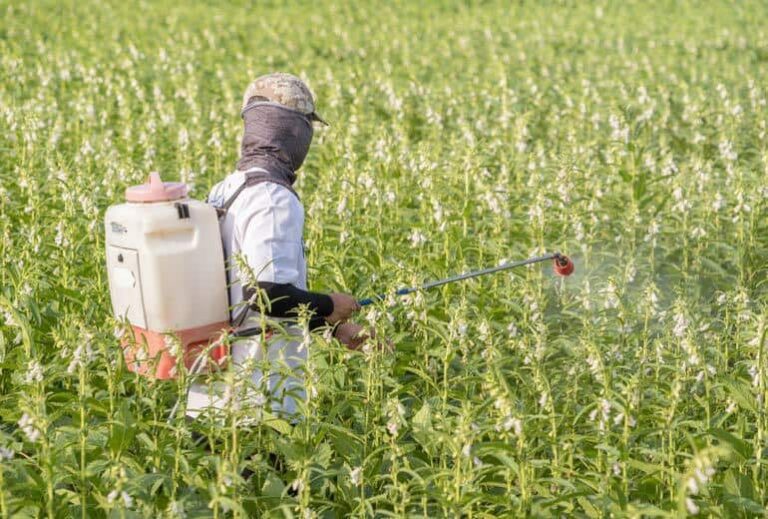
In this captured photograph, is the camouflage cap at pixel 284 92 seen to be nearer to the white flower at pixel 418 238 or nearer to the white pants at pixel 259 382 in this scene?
the white pants at pixel 259 382

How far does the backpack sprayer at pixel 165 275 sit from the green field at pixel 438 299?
8.2 inches

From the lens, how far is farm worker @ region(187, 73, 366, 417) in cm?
462

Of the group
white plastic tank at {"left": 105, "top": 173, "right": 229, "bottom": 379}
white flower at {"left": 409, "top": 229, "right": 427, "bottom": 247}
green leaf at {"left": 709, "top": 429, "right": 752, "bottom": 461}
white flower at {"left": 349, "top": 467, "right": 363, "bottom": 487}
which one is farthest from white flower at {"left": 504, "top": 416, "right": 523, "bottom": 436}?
white flower at {"left": 409, "top": 229, "right": 427, "bottom": 247}

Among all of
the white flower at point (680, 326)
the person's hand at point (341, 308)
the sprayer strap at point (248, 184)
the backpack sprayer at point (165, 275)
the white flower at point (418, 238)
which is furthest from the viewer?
the white flower at point (418, 238)

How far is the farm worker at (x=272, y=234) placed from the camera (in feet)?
15.1

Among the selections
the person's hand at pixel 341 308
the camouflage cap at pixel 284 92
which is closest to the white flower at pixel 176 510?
the person's hand at pixel 341 308

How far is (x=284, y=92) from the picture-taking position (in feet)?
15.9

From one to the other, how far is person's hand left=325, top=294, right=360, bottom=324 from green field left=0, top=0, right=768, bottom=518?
17cm

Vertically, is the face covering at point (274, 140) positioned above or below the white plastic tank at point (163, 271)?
above

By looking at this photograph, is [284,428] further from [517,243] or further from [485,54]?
[485,54]

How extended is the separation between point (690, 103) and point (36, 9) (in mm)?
16002

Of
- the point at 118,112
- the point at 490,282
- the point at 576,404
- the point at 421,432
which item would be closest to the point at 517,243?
the point at 490,282

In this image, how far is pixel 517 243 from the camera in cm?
786

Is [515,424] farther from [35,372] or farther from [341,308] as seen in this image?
→ [35,372]
